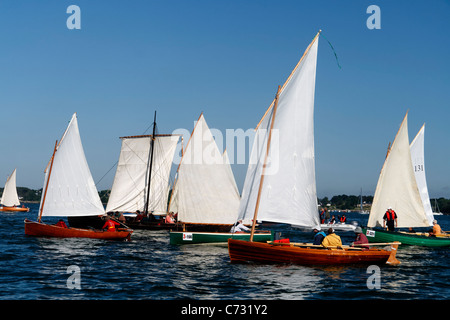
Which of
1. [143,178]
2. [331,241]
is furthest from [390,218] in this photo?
[143,178]

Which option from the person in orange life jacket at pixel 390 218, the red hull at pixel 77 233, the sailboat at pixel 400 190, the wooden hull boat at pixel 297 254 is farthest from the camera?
the sailboat at pixel 400 190

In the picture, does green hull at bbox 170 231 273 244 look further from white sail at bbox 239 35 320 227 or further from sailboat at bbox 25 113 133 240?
white sail at bbox 239 35 320 227

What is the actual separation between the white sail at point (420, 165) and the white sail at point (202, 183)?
2082 cm

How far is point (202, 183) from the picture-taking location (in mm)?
40188

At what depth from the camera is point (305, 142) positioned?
28.2 m

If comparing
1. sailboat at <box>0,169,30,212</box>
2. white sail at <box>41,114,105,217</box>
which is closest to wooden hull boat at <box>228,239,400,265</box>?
white sail at <box>41,114,105,217</box>

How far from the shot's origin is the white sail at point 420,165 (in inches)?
1902

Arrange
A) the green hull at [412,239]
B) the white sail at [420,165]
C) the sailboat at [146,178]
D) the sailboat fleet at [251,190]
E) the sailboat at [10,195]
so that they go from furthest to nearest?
the sailboat at [10,195] → the sailboat at [146,178] → the white sail at [420,165] → the green hull at [412,239] → the sailboat fleet at [251,190]

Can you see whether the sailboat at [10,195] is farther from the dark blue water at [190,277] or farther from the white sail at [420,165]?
the white sail at [420,165]

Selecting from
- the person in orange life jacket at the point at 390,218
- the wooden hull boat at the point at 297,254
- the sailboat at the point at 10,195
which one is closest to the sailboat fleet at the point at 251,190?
the wooden hull boat at the point at 297,254

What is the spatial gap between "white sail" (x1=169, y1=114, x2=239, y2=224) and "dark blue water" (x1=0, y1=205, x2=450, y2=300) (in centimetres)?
646

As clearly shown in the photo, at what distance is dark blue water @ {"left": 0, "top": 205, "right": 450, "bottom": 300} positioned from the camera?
1948 centimetres
